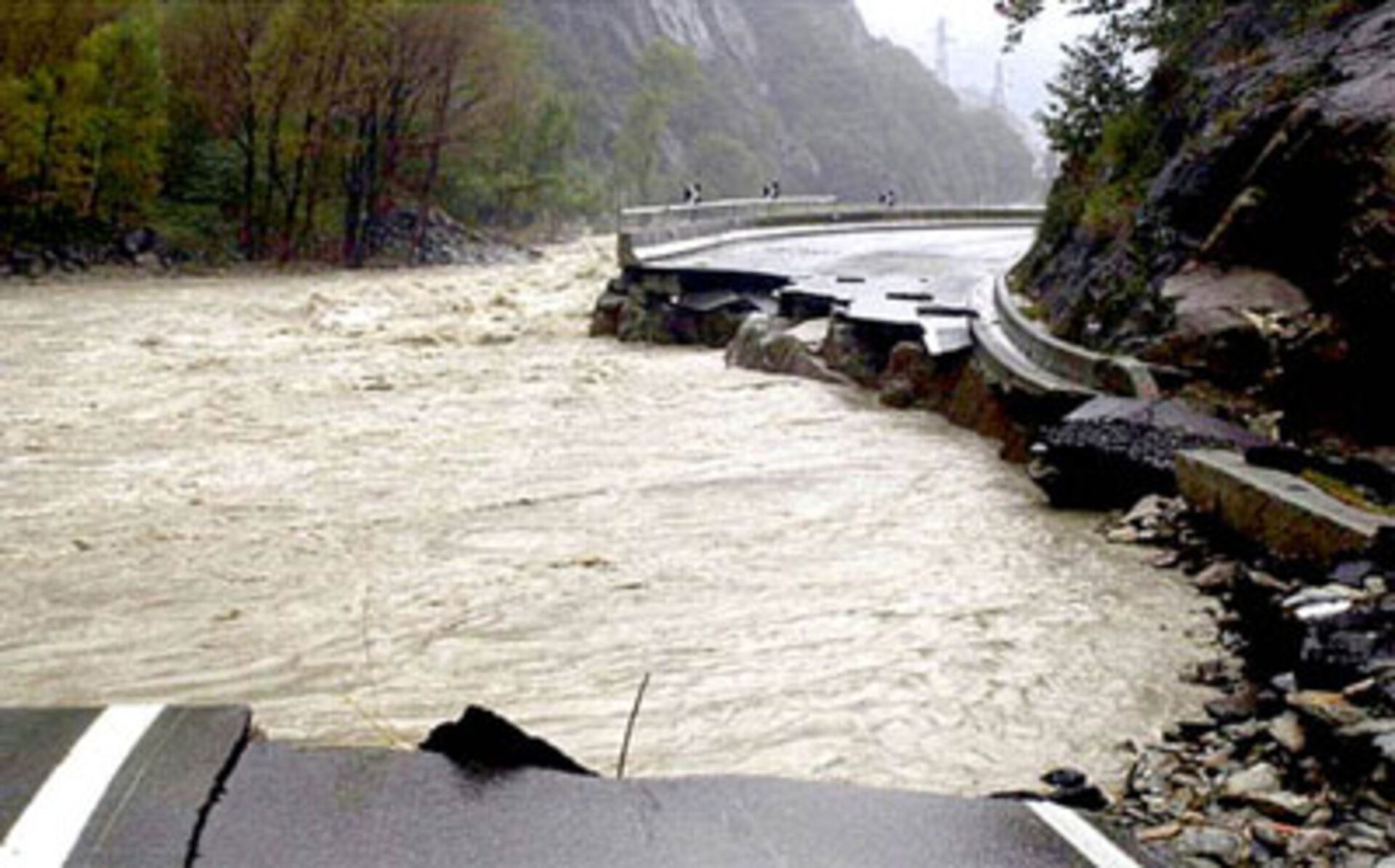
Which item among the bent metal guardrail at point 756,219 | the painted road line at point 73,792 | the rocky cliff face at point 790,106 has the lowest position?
the rocky cliff face at point 790,106

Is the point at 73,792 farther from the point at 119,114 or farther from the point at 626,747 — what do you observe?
the point at 119,114

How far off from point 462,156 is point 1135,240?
40294 mm

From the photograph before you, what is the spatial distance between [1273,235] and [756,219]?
24404 mm

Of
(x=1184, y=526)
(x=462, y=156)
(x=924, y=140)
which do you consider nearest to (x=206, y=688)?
(x=1184, y=526)

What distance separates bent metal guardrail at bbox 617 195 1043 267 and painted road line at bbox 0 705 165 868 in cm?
2016

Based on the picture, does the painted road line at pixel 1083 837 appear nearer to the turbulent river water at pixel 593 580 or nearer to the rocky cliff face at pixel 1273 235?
the turbulent river water at pixel 593 580

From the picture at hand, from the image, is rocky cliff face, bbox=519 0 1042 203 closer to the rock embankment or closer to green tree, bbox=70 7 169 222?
green tree, bbox=70 7 169 222

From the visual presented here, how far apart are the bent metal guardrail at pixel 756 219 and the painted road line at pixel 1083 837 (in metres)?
20.2

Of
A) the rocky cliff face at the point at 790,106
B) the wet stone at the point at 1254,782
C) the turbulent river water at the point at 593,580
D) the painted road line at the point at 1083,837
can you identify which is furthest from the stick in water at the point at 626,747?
the rocky cliff face at the point at 790,106

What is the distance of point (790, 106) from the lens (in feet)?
379

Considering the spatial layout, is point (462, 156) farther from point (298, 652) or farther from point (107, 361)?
point (298, 652)

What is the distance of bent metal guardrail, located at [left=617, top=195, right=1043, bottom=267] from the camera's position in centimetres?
2611

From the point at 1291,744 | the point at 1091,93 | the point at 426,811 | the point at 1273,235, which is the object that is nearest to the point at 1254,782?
the point at 1291,744

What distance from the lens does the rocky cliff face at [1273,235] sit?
913cm
